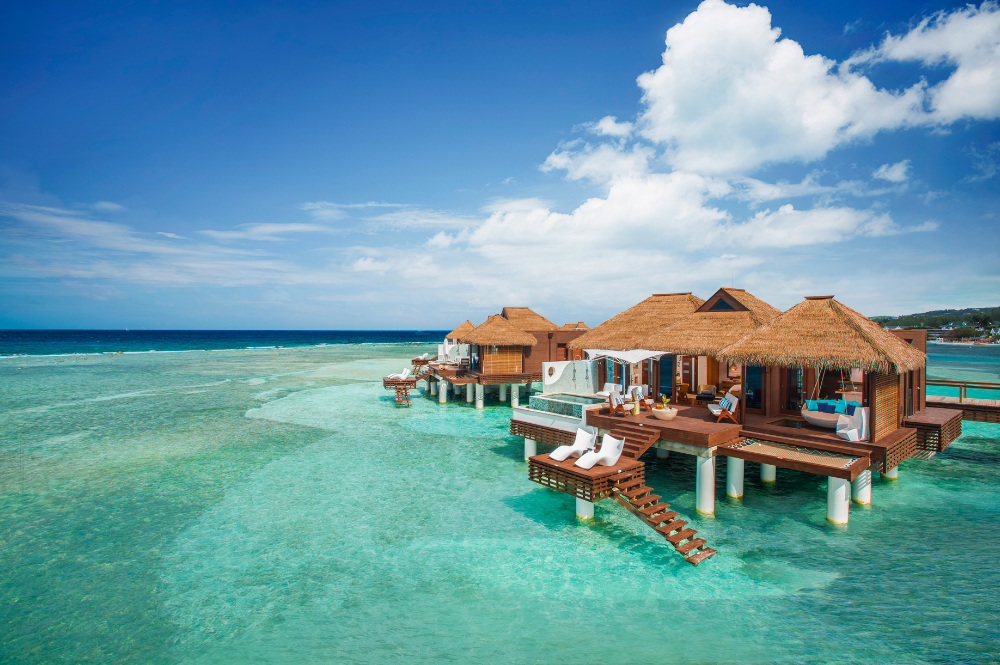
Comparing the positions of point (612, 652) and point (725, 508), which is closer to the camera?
point (612, 652)

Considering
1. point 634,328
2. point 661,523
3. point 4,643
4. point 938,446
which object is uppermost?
point 634,328

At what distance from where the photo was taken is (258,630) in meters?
7.27

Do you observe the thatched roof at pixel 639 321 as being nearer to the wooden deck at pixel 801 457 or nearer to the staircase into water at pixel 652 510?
the staircase into water at pixel 652 510

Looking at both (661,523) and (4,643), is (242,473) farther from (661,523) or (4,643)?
(661,523)

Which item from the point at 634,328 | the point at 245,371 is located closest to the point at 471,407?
the point at 634,328

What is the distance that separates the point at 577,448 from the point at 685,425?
269 centimetres

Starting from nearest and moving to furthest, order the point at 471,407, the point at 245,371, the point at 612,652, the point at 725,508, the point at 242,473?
the point at 612,652 → the point at 725,508 → the point at 242,473 → the point at 471,407 → the point at 245,371

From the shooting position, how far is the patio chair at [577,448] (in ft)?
38.3

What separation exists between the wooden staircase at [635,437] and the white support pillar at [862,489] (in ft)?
15.5

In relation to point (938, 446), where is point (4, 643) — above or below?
below

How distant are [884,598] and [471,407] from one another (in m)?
20.9

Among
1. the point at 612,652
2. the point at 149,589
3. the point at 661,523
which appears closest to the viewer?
the point at 612,652

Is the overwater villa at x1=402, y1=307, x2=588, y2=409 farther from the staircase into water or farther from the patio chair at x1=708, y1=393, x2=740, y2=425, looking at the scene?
the staircase into water

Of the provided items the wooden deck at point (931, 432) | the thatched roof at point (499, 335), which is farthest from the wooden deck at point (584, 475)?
the thatched roof at point (499, 335)
